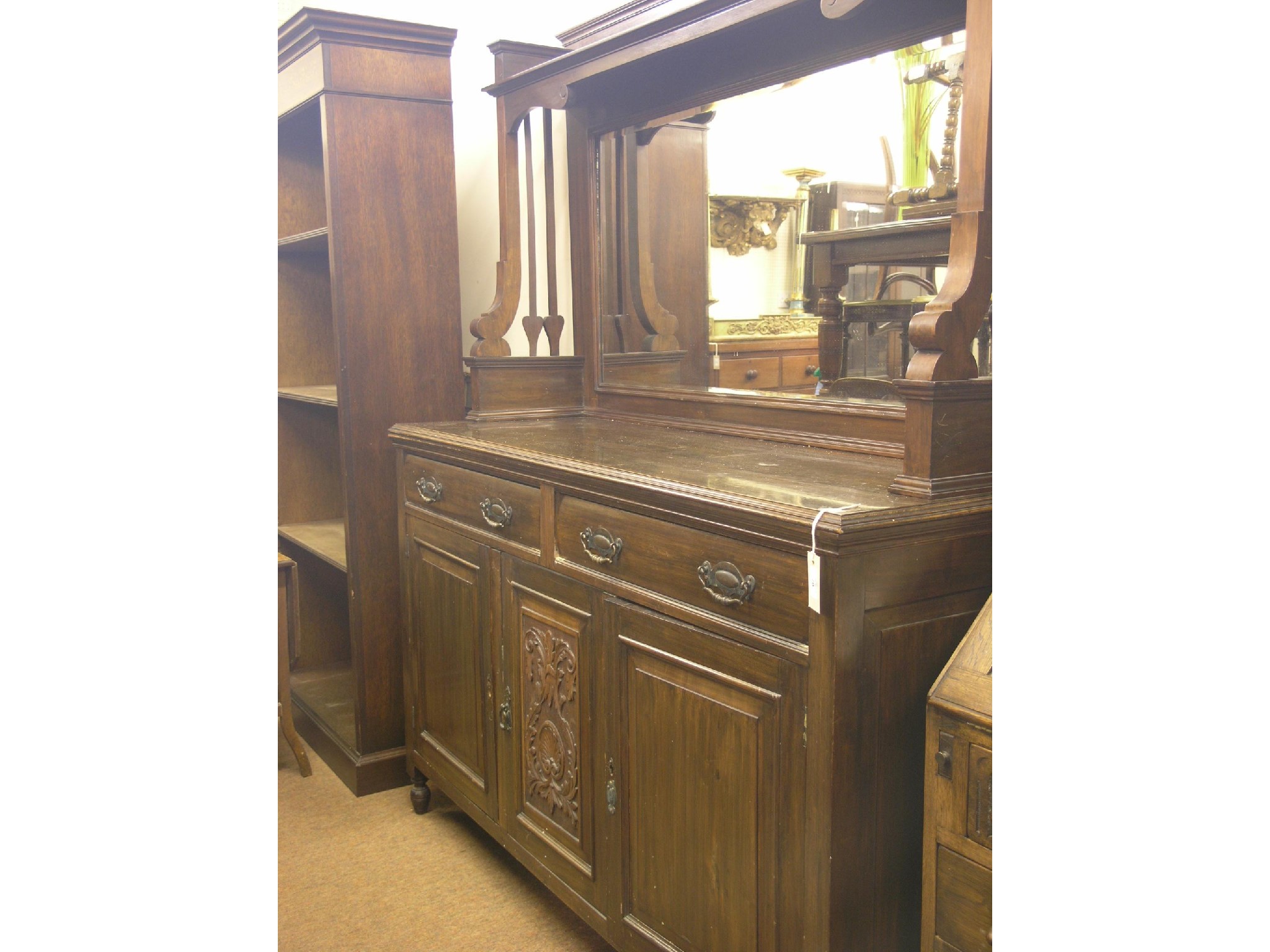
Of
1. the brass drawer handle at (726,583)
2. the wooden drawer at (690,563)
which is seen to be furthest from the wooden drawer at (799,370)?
the brass drawer handle at (726,583)

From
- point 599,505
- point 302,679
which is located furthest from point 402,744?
point 599,505

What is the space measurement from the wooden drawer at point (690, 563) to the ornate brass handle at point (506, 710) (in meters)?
0.43

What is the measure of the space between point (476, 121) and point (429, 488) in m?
1.54

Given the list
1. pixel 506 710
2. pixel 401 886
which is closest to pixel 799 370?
pixel 506 710

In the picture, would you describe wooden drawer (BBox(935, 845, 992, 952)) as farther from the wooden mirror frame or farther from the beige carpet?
the beige carpet

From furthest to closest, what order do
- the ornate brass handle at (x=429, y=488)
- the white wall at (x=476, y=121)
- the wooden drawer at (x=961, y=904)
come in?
the white wall at (x=476, y=121) < the ornate brass handle at (x=429, y=488) < the wooden drawer at (x=961, y=904)

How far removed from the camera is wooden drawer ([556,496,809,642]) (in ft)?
4.91

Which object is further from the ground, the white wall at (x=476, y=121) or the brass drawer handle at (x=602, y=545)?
the white wall at (x=476, y=121)

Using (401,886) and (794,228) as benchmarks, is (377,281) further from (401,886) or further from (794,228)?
(401,886)

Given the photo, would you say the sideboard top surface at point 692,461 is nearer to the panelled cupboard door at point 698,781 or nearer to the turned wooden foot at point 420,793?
the panelled cupboard door at point 698,781

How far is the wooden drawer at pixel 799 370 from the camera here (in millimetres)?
2121

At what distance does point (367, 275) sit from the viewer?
2922 mm

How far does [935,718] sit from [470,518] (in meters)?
1.32

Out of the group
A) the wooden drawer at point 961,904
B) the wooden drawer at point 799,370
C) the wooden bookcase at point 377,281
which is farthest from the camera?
the wooden bookcase at point 377,281
